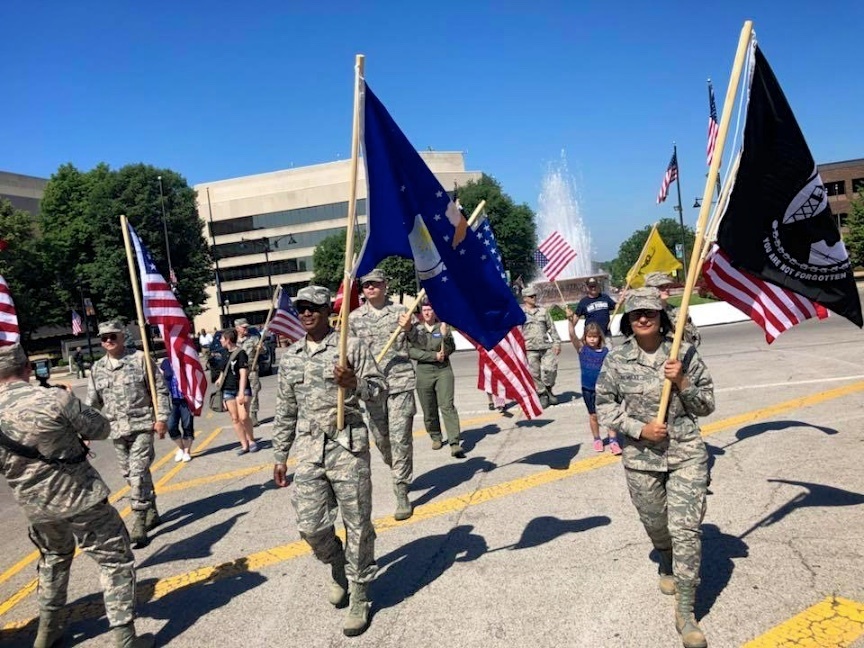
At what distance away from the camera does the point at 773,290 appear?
5.13 meters

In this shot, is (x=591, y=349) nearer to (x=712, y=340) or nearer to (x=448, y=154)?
(x=712, y=340)

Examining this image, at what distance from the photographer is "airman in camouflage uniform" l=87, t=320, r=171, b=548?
5910 mm

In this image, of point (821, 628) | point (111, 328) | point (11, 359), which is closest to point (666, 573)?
point (821, 628)

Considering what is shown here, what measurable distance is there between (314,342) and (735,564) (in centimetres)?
318

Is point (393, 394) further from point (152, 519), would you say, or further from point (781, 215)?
point (781, 215)

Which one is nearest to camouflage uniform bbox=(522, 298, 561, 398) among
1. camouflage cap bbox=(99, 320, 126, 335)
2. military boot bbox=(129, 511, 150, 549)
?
camouflage cap bbox=(99, 320, 126, 335)

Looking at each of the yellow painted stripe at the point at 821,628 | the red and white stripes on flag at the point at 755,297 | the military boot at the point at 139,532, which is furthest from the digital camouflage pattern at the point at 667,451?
the military boot at the point at 139,532

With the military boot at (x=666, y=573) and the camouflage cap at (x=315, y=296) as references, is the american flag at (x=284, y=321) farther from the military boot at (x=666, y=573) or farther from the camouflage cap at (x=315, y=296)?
the military boot at (x=666, y=573)

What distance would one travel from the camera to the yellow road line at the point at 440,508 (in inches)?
194

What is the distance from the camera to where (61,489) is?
149 inches

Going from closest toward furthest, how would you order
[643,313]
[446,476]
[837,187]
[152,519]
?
[643,313], [152,519], [446,476], [837,187]

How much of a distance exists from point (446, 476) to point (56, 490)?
4074 millimetres

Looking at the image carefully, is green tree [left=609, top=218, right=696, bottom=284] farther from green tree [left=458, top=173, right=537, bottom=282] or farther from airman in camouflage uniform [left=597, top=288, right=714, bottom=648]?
airman in camouflage uniform [left=597, top=288, right=714, bottom=648]

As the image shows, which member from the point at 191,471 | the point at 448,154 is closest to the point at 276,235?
the point at 448,154
